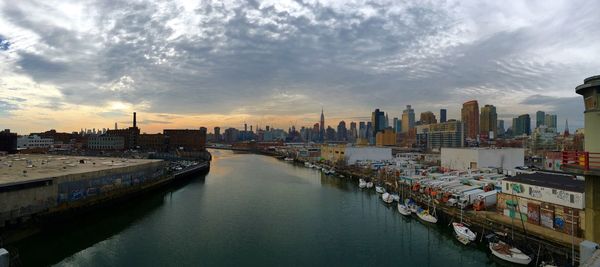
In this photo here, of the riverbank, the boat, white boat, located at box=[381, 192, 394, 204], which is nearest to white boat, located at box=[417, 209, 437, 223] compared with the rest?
the riverbank

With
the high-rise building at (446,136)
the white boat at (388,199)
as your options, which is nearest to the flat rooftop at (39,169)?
the white boat at (388,199)

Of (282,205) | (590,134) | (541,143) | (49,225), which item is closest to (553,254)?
(590,134)

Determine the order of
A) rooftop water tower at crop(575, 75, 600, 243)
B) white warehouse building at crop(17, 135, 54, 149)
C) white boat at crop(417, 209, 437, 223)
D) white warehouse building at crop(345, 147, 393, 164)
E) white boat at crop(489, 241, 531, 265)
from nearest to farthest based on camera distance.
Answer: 1. rooftop water tower at crop(575, 75, 600, 243)
2. white boat at crop(489, 241, 531, 265)
3. white boat at crop(417, 209, 437, 223)
4. white warehouse building at crop(345, 147, 393, 164)
5. white warehouse building at crop(17, 135, 54, 149)

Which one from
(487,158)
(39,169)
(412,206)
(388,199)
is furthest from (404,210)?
(39,169)

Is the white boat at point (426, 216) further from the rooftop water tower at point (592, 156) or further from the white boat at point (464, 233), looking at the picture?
the rooftop water tower at point (592, 156)

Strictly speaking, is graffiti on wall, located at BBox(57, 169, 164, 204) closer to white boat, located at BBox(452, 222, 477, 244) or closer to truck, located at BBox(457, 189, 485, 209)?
white boat, located at BBox(452, 222, 477, 244)

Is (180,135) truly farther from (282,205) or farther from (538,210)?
(538,210)

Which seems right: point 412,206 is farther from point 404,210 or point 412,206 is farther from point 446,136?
point 446,136
